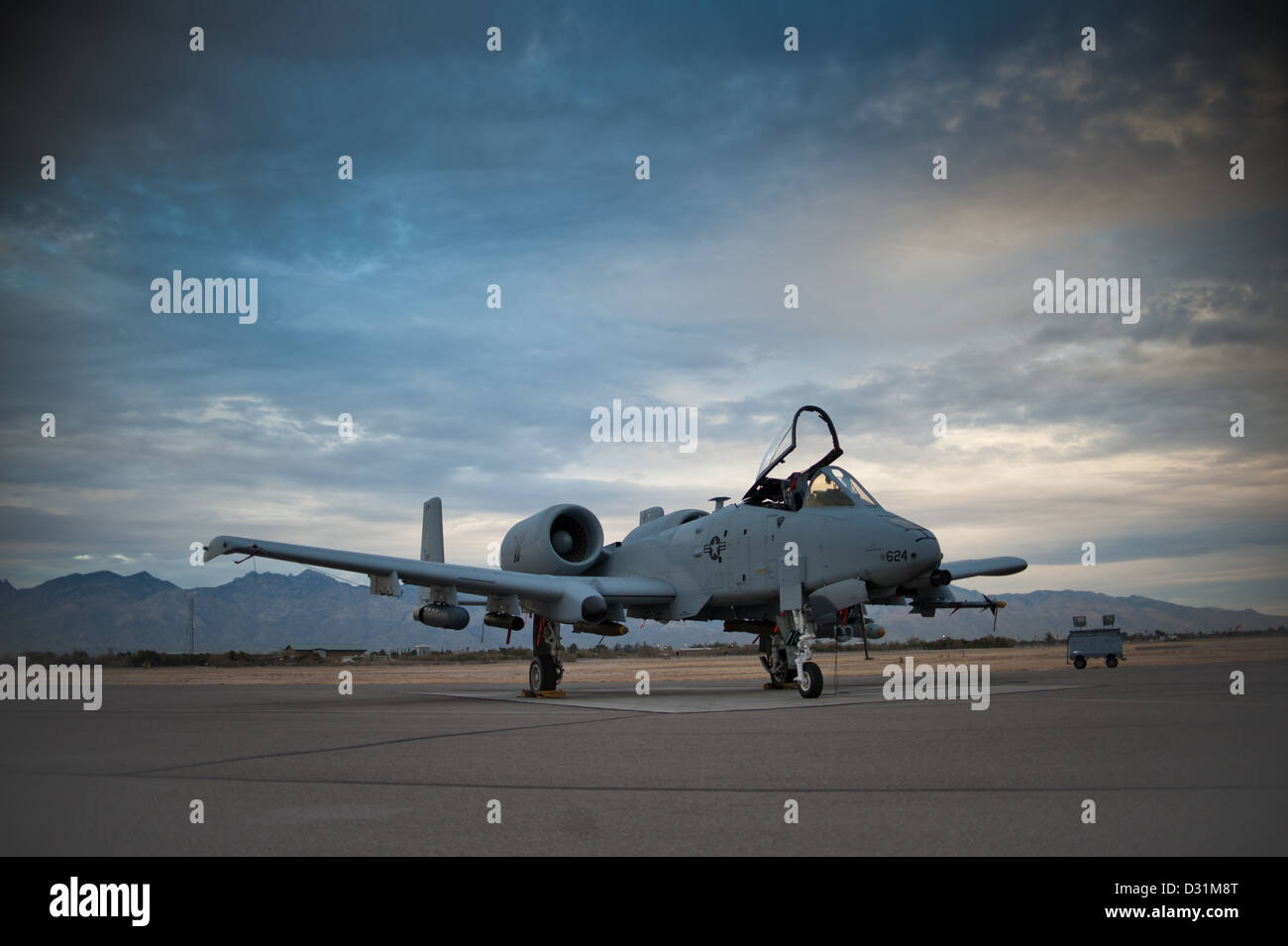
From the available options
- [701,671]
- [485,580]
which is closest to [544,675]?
[485,580]

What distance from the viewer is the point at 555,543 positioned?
2427 cm

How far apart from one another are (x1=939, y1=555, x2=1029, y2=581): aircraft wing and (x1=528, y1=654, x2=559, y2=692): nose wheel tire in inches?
419

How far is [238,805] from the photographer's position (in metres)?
6.41

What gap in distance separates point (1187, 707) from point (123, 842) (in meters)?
12.6

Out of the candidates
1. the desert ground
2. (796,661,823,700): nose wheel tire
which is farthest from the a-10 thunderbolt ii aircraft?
the desert ground

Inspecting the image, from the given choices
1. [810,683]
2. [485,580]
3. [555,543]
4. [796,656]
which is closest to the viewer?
[810,683]

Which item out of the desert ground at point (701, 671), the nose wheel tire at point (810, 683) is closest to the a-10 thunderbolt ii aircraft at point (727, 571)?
the nose wheel tire at point (810, 683)

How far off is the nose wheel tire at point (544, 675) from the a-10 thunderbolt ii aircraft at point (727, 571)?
3cm

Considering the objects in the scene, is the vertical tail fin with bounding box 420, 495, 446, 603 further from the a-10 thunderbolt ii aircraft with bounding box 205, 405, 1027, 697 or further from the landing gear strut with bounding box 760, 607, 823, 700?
the landing gear strut with bounding box 760, 607, 823, 700

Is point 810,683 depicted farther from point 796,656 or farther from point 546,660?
point 546,660

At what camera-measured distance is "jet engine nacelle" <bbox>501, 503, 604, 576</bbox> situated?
2344cm

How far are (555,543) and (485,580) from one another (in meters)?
4.30

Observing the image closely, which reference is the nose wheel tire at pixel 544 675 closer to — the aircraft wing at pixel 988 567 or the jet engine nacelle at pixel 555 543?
the jet engine nacelle at pixel 555 543

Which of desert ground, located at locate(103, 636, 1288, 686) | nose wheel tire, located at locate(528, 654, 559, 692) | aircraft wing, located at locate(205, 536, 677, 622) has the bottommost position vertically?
desert ground, located at locate(103, 636, 1288, 686)
